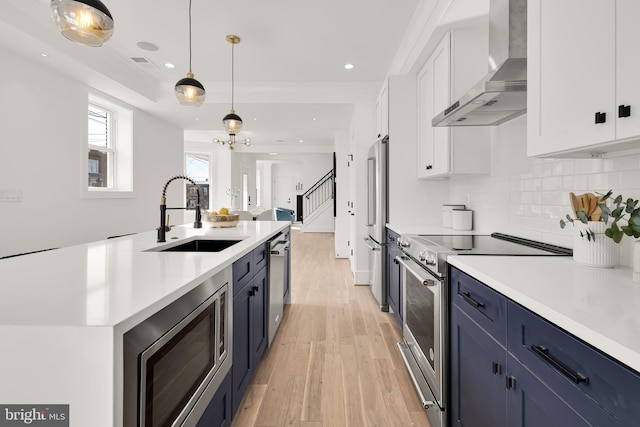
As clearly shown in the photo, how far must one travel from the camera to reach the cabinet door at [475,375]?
3.73 ft

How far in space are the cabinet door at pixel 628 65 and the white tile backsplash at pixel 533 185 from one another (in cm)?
50

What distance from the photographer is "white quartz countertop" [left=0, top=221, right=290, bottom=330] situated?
2.50ft

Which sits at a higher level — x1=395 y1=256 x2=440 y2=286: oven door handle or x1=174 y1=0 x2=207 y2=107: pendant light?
x1=174 y1=0 x2=207 y2=107: pendant light

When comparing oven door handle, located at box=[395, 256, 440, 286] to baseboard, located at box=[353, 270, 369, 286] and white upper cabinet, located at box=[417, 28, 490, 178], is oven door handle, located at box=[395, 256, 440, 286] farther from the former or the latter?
baseboard, located at box=[353, 270, 369, 286]

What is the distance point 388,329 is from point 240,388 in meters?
1.65

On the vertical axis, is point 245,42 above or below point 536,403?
above

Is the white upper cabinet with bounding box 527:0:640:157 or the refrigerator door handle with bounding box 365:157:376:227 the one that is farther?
the refrigerator door handle with bounding box 365:157:376:227

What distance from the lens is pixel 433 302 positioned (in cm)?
171

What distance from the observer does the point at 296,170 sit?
46.1ft

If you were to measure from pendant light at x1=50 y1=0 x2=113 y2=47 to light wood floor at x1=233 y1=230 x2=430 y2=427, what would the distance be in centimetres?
217

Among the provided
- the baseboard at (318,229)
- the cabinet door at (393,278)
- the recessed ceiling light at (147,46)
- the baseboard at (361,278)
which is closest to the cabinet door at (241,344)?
the cabinet door at (393,278)

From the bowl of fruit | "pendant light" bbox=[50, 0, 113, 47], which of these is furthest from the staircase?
"pendant light" bbox=[50, 0, 113, 47]

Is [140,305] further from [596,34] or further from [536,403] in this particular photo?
[596,34]

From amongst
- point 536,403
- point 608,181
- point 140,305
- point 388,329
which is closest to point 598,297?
point 536,403
